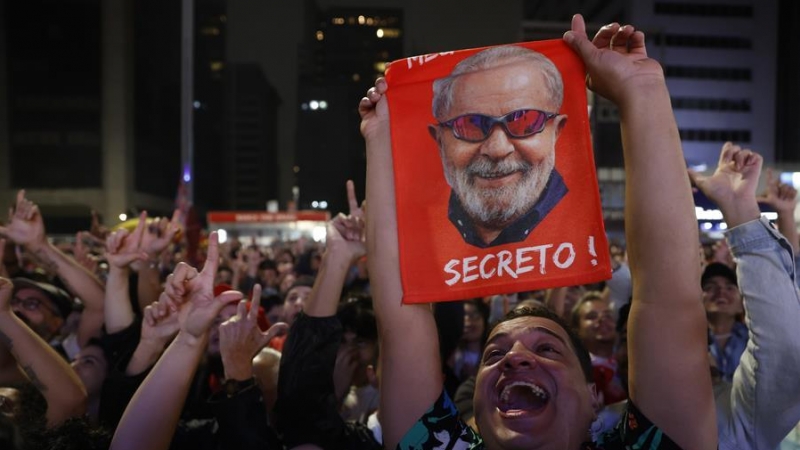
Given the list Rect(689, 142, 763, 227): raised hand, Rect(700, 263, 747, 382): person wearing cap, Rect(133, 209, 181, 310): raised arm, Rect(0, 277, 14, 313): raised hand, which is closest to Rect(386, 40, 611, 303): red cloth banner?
Rect(689, 142, 763, 227): raised hand

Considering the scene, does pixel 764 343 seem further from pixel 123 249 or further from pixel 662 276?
pixel 123 249

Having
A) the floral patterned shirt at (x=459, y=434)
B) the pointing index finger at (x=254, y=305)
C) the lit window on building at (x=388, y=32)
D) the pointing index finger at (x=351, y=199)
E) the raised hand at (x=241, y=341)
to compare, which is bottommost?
the floral patterned shirt at (x=459, y=434)

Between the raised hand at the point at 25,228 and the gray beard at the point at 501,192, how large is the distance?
302 cm

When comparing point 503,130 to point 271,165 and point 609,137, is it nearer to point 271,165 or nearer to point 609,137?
point 609,137

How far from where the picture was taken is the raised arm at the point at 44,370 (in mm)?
2680

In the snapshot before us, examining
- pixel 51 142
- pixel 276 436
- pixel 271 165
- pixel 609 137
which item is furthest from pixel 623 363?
pixel 271 165

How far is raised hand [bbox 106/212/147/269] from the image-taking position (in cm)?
370

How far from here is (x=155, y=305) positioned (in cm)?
276

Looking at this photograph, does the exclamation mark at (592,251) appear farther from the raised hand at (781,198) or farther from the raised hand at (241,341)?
the raised hand at (781,198)

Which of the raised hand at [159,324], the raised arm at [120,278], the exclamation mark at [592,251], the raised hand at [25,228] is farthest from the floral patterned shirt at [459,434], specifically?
the raised hand at [25,228]

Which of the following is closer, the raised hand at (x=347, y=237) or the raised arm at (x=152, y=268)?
the raised hand at (x=347, y=237)

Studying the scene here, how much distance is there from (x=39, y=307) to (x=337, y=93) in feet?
361

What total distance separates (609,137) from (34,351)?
185 feet

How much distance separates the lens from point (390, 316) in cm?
Answer: 236
